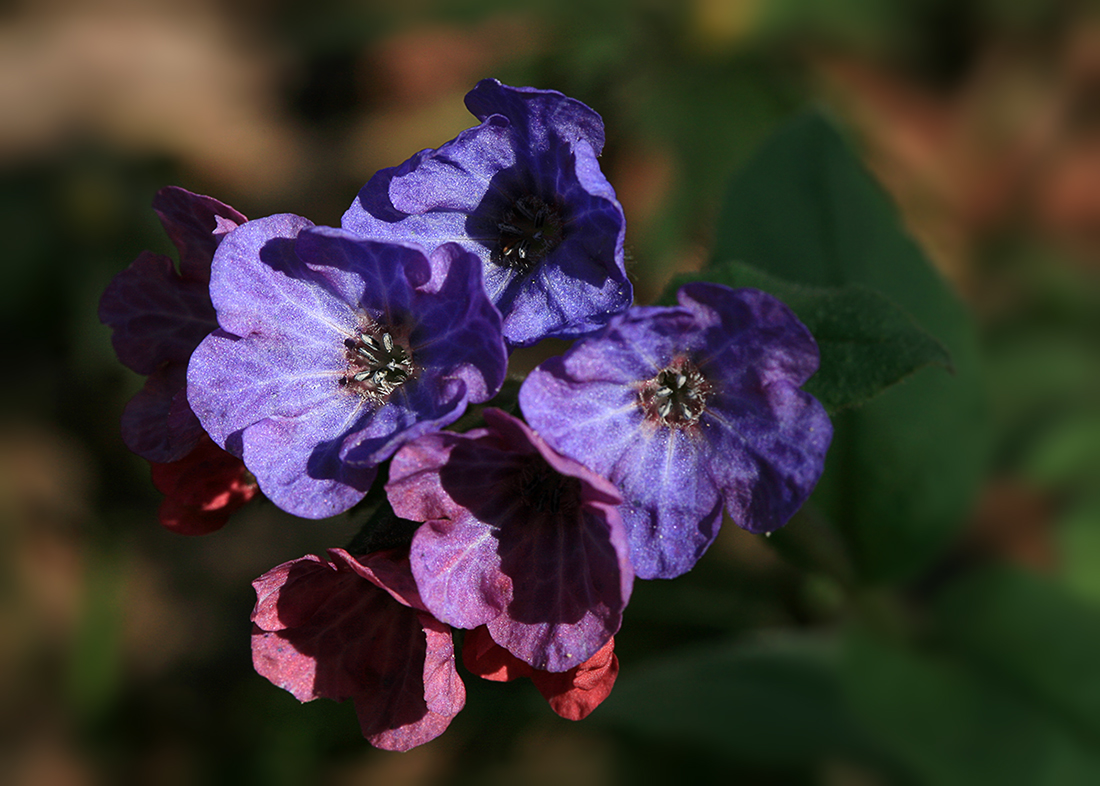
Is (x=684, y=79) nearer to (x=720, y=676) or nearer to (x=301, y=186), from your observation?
(x=301, y=186)

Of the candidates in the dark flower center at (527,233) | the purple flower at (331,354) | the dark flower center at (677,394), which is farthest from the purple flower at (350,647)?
the dark flower center at (527,233)

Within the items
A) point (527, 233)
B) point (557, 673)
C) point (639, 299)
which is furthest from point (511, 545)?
point (639, 299)

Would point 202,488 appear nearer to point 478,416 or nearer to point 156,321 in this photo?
point 156,321

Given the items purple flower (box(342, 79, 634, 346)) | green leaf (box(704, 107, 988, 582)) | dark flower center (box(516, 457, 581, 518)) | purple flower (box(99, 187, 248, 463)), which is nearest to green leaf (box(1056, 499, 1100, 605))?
green leaf (box(704, 107, 988, 582))

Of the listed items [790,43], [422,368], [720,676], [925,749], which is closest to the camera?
[422,368]

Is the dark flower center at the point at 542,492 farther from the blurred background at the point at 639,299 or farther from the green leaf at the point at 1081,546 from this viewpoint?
the green leaf at the point at 1081,546

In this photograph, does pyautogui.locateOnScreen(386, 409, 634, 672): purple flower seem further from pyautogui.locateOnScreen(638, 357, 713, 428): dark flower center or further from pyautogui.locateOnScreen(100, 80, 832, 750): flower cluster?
pyautogui.locateOnScreen(638, 357, 713, 428): dark flower center

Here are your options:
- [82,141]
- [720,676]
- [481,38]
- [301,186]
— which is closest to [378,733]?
[720,676]

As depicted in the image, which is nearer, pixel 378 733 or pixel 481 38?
pixel 378 733
